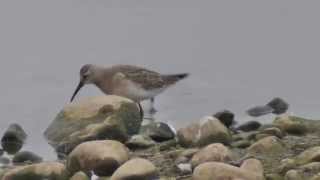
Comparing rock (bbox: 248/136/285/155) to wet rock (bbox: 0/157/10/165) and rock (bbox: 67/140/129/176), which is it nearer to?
rock (bbox: 67/140/129/176)

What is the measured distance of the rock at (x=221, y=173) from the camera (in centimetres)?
793

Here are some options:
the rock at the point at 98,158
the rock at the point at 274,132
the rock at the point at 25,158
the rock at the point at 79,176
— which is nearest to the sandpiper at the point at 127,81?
the rock at the point at 25,158

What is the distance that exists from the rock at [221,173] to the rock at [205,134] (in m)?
1.61

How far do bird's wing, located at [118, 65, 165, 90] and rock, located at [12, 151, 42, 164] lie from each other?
2.61 m

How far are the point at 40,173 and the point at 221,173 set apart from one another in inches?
76.4

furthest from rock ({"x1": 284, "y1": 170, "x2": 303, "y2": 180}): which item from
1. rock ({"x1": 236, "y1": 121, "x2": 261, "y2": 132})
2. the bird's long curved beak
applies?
the bird's long curved beak

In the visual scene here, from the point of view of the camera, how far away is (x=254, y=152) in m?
9.25

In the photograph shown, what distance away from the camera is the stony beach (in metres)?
8.34

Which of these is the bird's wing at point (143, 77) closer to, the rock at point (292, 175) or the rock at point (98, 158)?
the rock at point (98, 158)

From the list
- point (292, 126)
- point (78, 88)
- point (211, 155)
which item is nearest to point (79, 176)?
point (211, 155)

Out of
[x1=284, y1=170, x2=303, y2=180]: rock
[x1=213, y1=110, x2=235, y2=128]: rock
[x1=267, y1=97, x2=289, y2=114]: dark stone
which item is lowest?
[x1=284, y1=170, x2=303, y2=180]: rock

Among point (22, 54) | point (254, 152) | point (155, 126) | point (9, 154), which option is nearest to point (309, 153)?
point (254, 152)

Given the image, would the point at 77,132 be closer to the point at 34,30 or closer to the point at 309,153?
the point at 309,153

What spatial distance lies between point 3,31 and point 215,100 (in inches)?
192
